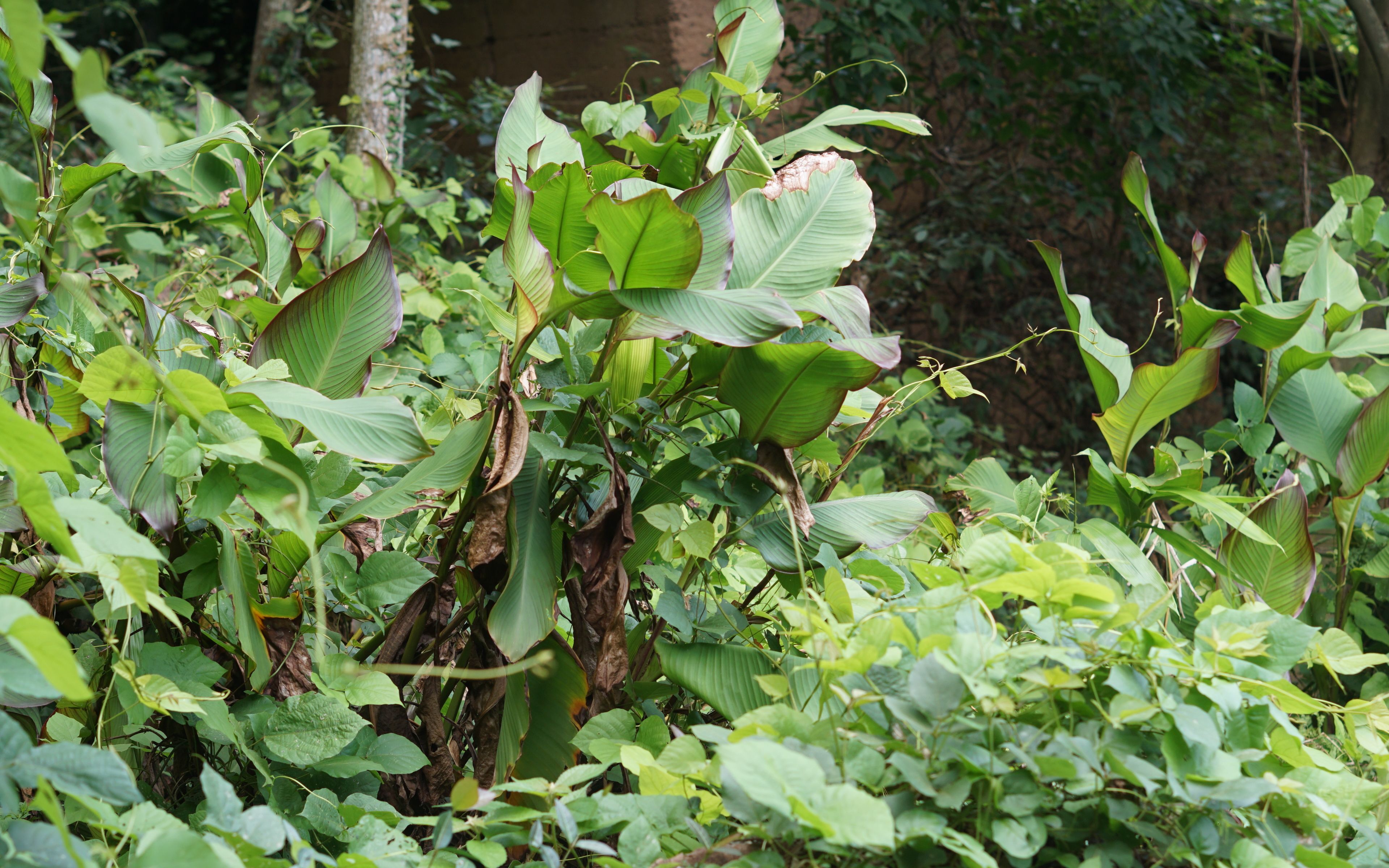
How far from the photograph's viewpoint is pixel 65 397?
111 centimetres

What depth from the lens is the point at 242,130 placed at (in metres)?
1.12

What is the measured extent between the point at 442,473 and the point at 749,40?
0.69 metres

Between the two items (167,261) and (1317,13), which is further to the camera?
(1317,13)

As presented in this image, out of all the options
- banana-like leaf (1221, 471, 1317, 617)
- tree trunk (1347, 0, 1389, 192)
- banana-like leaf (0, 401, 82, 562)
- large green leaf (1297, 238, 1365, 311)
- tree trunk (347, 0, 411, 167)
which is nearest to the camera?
banana-like leaf (0, 401, 82, 562)

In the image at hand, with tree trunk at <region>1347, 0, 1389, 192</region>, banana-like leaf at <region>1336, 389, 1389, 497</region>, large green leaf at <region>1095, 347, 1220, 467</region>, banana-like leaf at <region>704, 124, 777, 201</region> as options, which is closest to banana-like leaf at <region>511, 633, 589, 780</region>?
banana-like leaf at <region>704, 124, 777, 201</region>

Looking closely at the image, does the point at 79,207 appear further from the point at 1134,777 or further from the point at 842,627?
the point at 1134,777

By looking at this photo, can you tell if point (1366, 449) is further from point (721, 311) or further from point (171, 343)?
point (171, 343)

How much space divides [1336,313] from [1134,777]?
113 cm

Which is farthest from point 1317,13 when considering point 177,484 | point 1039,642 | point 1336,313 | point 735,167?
point 177,484

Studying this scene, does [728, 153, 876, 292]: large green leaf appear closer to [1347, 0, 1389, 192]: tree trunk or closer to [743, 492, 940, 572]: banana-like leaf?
[743, 492, 940, 572]: banana-like leaf

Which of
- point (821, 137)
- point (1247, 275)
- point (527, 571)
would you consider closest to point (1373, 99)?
point (1247, 275)

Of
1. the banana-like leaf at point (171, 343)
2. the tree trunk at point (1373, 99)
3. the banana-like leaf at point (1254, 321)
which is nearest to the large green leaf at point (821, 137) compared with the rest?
the banana-like leaf at point (1254, 321)

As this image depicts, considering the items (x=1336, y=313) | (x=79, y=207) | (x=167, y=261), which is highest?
(x=79, y=207)

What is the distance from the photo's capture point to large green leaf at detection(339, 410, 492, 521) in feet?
3.00
